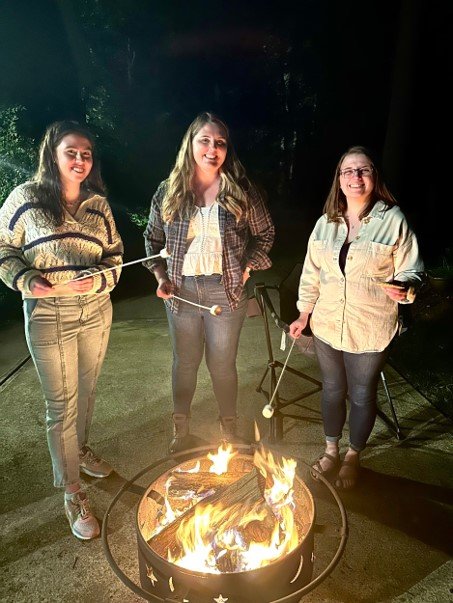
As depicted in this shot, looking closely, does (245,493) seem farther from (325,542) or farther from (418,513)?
(418,513)

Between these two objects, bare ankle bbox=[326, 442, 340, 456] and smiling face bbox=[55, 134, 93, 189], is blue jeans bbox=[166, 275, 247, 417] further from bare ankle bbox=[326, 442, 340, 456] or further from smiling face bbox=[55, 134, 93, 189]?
smiling face bbox=[55, 134, 93, 189]

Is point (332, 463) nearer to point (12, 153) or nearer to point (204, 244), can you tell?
point (204, 244)

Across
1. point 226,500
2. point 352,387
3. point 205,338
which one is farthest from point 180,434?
point 352,387

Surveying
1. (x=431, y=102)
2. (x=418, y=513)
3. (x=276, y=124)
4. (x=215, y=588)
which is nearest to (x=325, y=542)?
(x=418, y=513)

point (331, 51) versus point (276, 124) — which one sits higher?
point (331, 51)

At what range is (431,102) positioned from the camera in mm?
8836

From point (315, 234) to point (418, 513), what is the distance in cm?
202

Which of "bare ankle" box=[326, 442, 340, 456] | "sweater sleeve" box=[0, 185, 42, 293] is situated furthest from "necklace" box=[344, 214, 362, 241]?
"sweater sleeve" box=[0, 185, 42, 293]

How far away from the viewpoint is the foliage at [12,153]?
667cm

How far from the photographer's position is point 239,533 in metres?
2.16

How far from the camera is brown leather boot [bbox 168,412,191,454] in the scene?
3.52 meters

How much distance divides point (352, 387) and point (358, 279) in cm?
78

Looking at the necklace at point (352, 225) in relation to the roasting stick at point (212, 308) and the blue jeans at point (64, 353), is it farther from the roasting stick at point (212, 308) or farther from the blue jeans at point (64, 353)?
the blue jeans at point (64, 353)

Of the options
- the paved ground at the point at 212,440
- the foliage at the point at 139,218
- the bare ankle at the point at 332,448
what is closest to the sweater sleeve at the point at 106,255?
the paved ground at the point at 212,440
